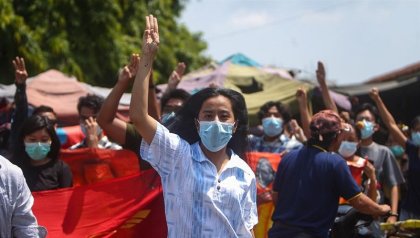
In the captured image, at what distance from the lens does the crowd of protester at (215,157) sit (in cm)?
399

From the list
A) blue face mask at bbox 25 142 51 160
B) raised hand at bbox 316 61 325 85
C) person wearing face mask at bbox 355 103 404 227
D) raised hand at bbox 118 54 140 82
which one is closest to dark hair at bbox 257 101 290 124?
raised hand at bbox 316 61 325 85

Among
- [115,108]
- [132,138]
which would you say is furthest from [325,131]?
[115,108]

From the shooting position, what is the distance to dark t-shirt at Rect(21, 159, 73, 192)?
19.7 ft

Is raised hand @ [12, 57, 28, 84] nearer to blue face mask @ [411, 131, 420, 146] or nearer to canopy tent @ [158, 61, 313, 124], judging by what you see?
blue face mask @ [411, 131, 420, 146]

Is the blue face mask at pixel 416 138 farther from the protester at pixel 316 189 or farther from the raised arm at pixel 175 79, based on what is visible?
the raised arm at pixel 175 79

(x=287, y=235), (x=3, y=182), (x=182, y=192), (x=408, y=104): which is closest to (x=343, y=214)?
(x=287, y=235)

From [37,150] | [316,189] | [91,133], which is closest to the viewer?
[316,189]

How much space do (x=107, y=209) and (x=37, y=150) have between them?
0.80m

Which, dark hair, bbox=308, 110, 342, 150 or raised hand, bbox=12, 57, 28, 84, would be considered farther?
raised hand, bbox=12, 57, 28, 84

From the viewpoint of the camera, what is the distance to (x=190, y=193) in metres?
4.00

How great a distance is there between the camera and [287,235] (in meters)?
5.42

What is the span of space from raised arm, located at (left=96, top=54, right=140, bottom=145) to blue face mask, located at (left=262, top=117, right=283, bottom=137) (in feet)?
9.85

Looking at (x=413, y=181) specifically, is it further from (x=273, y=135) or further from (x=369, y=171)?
(x=273, y=135)

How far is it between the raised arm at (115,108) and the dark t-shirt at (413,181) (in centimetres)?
310
